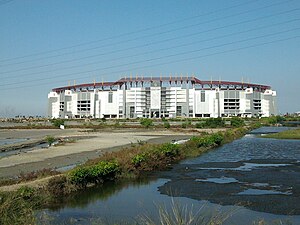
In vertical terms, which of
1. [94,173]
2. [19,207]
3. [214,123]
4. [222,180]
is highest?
[214,123]

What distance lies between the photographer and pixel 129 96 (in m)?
165

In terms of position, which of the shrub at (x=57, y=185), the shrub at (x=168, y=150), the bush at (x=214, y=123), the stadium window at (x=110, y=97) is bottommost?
the shrub at (x=57, y=185)

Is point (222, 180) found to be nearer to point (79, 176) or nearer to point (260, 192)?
point (260, 192)

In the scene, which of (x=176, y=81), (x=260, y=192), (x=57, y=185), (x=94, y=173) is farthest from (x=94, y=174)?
(x=176, y=81)

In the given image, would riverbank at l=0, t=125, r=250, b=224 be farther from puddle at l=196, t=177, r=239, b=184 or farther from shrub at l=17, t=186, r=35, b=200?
puddle at l=196, t=177, r=239, b=184

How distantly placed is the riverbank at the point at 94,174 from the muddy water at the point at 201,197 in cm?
63

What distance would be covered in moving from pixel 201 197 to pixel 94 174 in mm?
5856

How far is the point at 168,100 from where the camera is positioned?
164 metres

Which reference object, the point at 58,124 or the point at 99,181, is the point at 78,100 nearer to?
the point at 58,124

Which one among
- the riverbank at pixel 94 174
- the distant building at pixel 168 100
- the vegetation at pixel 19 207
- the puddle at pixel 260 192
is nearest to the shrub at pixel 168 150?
the riverbank at pixel 94 174

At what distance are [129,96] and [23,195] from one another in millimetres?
152561

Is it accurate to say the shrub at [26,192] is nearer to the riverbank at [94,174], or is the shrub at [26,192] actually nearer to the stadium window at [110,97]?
the riverbank at [94,174]

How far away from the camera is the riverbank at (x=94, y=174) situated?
11008 millimetres

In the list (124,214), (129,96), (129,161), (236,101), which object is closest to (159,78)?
(129,96)
